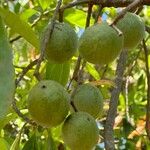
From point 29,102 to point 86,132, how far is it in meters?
0.14

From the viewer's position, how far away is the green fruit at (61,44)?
116 centimetres

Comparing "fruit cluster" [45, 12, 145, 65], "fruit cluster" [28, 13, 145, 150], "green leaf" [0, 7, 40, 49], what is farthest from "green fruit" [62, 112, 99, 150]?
"green leaf" [0, 7, 40, 49]

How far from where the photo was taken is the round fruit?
3.46 ft

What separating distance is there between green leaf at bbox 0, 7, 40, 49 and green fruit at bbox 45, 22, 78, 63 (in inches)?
3.3

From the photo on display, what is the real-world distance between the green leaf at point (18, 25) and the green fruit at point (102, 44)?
0.56 feet

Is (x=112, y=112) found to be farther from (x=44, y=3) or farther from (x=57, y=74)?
(x=44, y=3)

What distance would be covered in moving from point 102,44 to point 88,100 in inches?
6.3

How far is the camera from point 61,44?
1.16 meters

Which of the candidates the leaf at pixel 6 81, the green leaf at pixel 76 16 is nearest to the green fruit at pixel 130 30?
the leaf at pixel 6 81

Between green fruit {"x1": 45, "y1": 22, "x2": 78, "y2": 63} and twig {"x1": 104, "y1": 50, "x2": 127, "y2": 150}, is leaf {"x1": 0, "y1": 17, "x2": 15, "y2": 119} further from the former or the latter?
twig {"x1": 104, "y1": 50, "x2": 127, "y2": 150}

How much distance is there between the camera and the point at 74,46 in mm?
1190

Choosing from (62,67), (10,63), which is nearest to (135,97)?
(62,67)

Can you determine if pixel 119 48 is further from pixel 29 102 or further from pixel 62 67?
pixel 62 67

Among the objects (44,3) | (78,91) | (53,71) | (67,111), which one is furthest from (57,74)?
(44,3)
